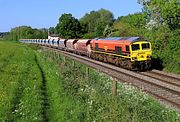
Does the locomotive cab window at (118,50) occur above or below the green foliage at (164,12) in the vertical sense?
below

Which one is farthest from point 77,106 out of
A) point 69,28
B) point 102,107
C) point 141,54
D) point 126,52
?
point 69,28

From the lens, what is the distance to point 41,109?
50.1 feet

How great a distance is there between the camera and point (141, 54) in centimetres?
3180

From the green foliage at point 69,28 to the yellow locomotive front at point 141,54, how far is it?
100 metres

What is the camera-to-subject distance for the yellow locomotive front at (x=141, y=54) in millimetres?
31284

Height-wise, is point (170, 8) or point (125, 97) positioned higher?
point (170, 8)

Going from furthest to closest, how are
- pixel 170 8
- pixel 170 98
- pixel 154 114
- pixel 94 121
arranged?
pixel 170 8 < pixel 170 98 < pixel 154 114 < pixel 94 121

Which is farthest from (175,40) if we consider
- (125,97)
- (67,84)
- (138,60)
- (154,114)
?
(154,114)

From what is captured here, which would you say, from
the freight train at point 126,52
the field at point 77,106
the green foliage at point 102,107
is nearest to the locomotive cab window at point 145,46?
the freight train at point 126,52

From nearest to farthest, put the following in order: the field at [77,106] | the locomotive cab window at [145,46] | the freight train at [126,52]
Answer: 1. the field at [77,106]
2. the freight train at [126,52]
3. the locomotive cab window at [145,46]

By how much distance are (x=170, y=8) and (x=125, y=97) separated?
23.0m

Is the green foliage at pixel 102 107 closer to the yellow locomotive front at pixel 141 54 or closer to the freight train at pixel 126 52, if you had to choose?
the yellow locomotive front at pixel 141 54

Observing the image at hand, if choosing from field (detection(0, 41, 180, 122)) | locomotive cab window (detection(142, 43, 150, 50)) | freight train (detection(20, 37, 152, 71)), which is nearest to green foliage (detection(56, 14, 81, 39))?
freight train (detection(20, 37, 152, 71))

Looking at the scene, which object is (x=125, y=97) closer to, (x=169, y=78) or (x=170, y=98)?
(x=170, y=98)
